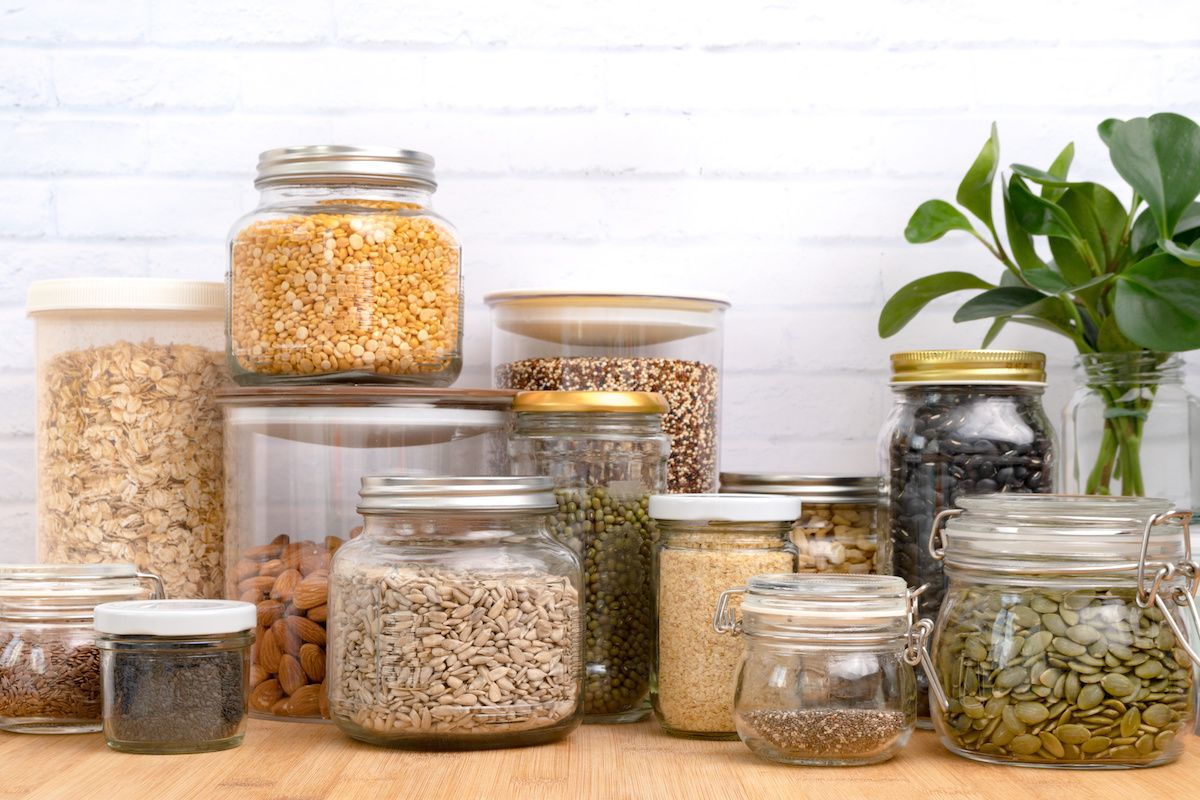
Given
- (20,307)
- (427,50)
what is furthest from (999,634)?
(20,307)

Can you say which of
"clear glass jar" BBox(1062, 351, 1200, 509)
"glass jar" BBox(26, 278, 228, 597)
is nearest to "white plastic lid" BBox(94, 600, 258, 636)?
"glass jar" BBox(26, 278, 228, 597)

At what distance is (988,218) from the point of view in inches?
56.5

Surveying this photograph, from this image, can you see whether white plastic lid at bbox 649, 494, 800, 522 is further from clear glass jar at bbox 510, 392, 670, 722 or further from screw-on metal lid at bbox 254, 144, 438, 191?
screw-on metal lid at bbox 254, 144, 438, 191

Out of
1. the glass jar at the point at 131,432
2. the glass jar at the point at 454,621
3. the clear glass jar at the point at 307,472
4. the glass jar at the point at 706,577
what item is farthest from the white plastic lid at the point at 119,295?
the glass jar at the point at 706,577

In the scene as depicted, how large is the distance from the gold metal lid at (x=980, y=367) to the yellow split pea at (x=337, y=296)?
0.48 m

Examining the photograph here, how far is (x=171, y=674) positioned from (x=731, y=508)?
490 mm

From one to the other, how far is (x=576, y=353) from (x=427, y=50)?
47 centimetres

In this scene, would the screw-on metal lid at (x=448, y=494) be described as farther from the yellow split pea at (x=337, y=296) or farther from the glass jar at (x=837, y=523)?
the glass jar at (x=837, y=523)

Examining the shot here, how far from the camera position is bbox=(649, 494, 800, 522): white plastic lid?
1154 mm

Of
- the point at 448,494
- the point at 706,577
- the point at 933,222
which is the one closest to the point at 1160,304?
the point at 933,222

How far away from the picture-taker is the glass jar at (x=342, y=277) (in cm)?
127

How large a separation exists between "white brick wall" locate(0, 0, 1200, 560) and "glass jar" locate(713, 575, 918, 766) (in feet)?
1.80

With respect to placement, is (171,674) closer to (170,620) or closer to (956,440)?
(170,620)

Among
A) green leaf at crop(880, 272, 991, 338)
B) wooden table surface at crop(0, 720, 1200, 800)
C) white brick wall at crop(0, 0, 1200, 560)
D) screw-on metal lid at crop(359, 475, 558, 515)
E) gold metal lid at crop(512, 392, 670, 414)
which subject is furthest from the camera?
white brick wall at crop(0, 0, 1200, 560)
